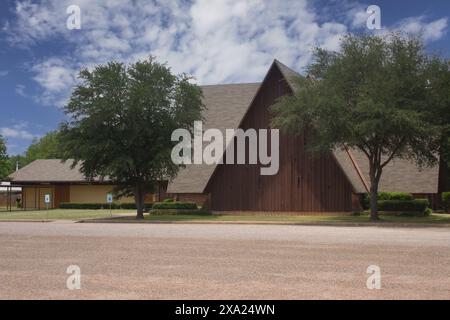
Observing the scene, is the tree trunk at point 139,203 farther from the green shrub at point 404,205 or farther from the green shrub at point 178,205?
the green shrub at point 404,205

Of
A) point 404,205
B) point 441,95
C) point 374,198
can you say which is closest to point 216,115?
point 404,205

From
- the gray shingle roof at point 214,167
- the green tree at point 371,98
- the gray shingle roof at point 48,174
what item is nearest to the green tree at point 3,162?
the gray shingle roof at point 48,174

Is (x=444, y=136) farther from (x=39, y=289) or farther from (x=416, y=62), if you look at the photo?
(x=39, y=289)

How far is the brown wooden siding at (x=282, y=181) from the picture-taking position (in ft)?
130

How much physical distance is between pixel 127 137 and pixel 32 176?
3093 cm

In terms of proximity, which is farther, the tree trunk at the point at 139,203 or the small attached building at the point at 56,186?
the small attached building at the point at 56,186

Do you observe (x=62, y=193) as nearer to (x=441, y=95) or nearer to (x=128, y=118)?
(x=128, y=118)

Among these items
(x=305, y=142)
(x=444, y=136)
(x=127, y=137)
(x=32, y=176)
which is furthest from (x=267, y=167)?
(x=32, y=176)

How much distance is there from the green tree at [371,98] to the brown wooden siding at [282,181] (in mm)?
6723

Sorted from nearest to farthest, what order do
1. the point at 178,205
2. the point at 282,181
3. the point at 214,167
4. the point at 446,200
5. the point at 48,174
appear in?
the point at 282,181, the point at 178,205, the point at 446,200, the point at 214,167, the point at 48,174

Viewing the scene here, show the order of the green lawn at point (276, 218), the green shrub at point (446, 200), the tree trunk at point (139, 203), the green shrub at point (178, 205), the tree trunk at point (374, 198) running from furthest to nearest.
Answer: the green shrub at point (446, 200) → the green shrub at point (178, 205) → the tree trunk at point (139, 203) → the tree trunk at point (374, 198) → the green lawn at point (276, 218)

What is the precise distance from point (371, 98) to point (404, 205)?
1150 centimetres

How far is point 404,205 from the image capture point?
3744 centimetres

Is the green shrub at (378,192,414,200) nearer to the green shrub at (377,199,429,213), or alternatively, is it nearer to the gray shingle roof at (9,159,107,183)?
the green shrub at (377,199,429,213)
